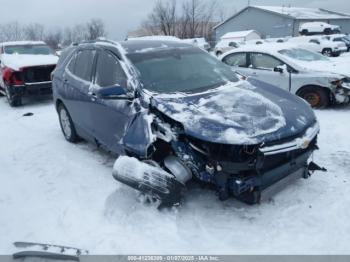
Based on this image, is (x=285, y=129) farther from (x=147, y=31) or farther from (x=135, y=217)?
(x=147, y=31)

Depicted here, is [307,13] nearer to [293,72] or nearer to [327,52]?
[327,52]

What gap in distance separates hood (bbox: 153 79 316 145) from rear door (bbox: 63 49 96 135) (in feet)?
5.41

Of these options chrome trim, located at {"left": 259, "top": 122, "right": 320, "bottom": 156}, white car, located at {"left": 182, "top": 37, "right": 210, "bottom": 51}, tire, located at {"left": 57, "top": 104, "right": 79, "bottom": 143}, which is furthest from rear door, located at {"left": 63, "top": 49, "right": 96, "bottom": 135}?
chrome trim, located at {"left": 259, "top": 122, "right": 320, "bottom": 156}

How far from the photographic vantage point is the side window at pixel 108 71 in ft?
14.4

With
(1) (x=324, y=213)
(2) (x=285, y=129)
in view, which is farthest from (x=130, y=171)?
(1) (x=324, y=213)

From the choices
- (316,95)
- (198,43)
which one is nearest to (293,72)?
(316,95)

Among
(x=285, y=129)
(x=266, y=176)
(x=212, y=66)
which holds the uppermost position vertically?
(x=212, y=66)

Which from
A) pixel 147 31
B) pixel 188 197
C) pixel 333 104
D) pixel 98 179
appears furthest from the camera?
pixel 147 31

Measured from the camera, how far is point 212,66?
4961 millimetres

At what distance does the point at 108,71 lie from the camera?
184 inches

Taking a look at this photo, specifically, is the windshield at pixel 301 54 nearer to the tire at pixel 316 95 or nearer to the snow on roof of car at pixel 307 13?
the tire at pixel 316 95

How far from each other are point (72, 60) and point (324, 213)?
4.49 m

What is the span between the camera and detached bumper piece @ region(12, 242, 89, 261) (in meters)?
3.10

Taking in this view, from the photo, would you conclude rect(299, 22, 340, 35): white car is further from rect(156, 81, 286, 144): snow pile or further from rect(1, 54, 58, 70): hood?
rect(156, 81, 286, 144): snow pile
